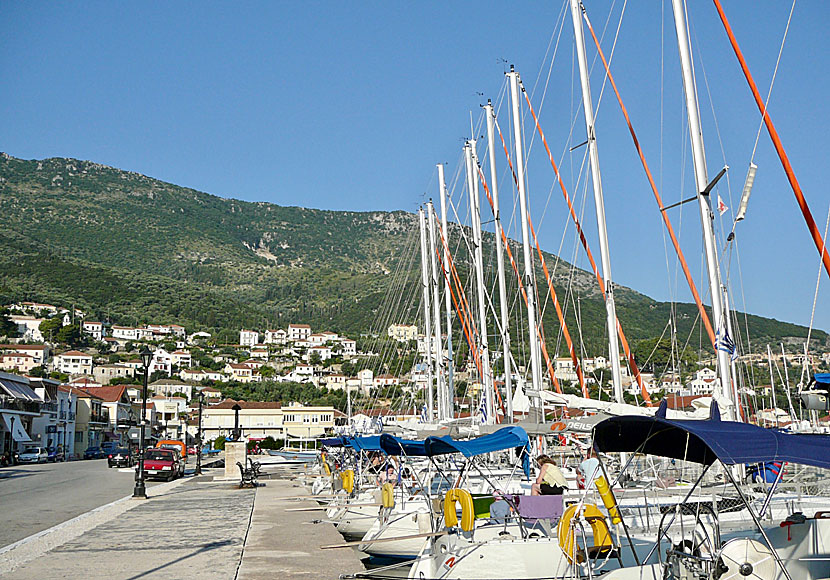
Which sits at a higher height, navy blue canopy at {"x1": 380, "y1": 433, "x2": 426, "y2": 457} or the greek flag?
the greek flag

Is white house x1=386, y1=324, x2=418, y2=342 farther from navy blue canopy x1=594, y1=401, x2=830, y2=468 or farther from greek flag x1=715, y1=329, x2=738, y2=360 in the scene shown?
navy blue canopy x1=594, y1=401, x2=830, y2=468

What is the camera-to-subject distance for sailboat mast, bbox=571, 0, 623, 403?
20891mm

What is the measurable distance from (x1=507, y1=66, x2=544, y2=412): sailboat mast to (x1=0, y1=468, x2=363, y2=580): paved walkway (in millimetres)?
8111

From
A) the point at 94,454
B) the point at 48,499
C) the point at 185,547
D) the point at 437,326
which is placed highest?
the point at 437,326

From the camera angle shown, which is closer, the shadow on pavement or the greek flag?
the shadow on pavement

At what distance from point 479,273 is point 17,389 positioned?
70.0m

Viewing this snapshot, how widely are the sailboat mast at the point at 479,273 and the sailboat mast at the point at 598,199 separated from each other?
8100 mm

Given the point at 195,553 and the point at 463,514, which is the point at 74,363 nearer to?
the point at 195,553

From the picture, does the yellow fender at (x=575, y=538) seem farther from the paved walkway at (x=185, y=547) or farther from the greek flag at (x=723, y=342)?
the greek flag at (x=723, y=342)

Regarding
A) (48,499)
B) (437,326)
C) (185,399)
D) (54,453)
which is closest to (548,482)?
(48,499)

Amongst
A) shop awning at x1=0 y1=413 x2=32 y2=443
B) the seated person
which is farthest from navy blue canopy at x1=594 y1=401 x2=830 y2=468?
shop awning at x1=0 y1=413 x2=32 y2=443

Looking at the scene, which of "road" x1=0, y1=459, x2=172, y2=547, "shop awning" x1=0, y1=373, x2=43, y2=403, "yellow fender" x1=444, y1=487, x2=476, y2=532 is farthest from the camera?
"shop awning" x1=0, y1=373, x2=43, y2=403

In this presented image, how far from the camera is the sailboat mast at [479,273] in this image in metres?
30.6

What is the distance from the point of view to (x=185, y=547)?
15844mm
